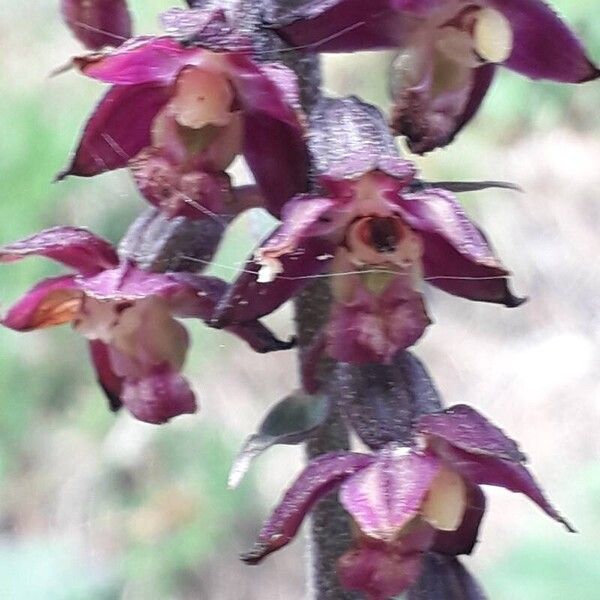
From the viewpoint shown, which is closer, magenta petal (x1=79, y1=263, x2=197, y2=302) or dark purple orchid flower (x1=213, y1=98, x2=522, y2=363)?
dark purple orchid flower (x1=213, y1=98, x2=522, y2=363)

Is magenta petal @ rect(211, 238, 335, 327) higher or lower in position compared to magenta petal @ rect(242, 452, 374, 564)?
higher

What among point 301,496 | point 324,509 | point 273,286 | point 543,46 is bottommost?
point 324,509

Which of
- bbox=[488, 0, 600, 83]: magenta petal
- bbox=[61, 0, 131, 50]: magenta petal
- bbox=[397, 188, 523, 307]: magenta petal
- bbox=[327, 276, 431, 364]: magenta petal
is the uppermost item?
bbox=[488, 0, 600, 83]: magenta petal

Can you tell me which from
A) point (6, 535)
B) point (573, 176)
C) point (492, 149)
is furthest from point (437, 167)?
point (6, 535)

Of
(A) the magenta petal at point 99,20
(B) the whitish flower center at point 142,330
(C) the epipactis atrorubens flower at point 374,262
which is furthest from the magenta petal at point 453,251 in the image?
(A) the magenta petal at point 99,20

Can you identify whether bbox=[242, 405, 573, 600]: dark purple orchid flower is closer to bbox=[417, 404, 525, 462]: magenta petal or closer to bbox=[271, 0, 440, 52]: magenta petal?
bbox=[417, 404, 525, 462]: magenta petal

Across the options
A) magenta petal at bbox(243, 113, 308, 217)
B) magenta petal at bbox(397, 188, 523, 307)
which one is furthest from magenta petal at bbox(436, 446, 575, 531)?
magenta petal at bbox(243, 113, 308, 217)

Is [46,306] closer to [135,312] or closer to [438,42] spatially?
[135,312]

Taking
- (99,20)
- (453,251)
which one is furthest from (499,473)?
(99,20)
